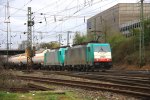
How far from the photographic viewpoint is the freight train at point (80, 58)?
128 ft

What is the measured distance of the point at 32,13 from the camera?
5116 cm

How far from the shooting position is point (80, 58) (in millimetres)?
41938

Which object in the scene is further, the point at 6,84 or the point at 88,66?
the point at 88,66

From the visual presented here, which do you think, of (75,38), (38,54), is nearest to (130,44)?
(38,54)

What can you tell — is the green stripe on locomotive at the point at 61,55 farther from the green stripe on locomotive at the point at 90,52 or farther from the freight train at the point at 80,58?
the green stripe on locomotive at the point at 90,52

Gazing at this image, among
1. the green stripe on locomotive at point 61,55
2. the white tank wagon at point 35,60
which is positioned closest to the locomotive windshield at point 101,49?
the green stripe on locomotive at point 61,55

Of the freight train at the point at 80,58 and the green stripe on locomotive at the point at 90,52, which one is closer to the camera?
the green stripe on locomotive at the point at 90,52

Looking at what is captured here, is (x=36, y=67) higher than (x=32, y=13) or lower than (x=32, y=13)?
lower

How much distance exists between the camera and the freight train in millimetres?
38875

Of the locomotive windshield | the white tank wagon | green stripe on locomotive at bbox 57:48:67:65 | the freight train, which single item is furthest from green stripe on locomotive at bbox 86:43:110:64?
the white tank wagon

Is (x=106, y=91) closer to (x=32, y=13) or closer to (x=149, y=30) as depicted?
(x=32, y=13)

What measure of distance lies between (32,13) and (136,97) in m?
38.0

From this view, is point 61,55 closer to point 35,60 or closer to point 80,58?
point 80,58

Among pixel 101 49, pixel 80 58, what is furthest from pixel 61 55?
pixel 101 49
